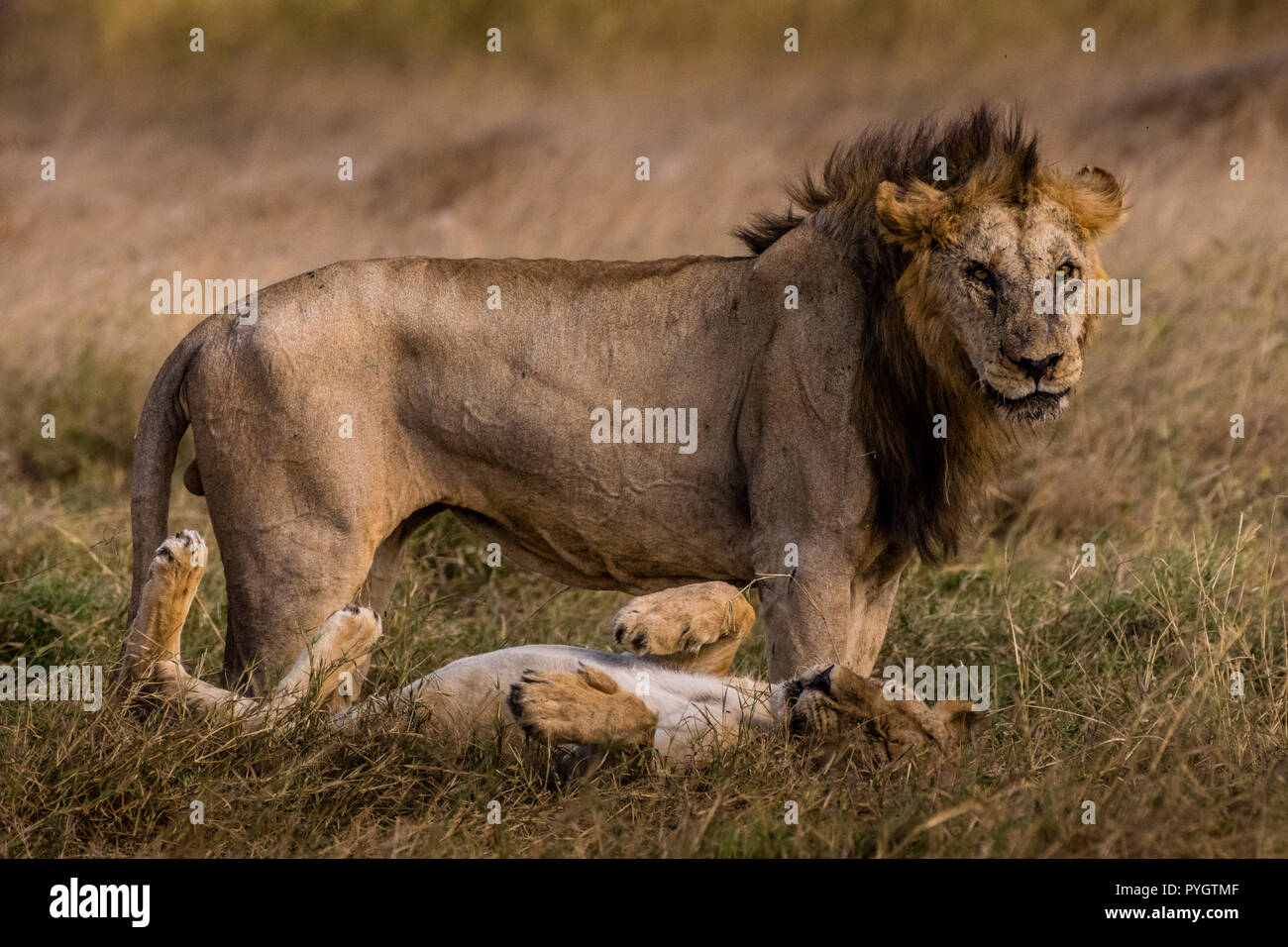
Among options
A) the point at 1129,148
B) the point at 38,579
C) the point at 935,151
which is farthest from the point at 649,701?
the point at 1129,148

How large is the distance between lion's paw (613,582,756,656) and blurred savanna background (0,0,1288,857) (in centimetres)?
34

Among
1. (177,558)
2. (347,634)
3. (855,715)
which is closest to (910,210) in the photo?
(855,715)

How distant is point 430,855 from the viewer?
3.82m

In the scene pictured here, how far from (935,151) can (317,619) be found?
90.0 inches

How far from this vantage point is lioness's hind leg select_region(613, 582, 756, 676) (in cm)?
430

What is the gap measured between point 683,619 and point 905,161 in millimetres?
1525

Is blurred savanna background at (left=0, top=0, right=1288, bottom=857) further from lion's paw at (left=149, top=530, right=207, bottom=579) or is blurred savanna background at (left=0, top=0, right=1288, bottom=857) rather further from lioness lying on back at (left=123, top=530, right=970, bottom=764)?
lion's paw at (left=149, top=530, right=207, bottom=579)

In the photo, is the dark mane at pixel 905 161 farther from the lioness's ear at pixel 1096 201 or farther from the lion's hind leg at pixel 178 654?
the lion's hind leg at pixel 178 654

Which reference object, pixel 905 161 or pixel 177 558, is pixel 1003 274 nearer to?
pixel 905 161

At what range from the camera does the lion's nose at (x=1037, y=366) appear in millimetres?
4348

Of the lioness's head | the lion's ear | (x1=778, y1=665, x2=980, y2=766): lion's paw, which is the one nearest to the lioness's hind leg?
(x1=778, y1=665, x2=980, y2=766): lion's paw

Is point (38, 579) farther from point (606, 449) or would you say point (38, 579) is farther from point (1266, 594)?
point (1266, 594)

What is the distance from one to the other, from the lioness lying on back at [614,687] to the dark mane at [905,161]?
1.20m

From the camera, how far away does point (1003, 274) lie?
4.44 metres
